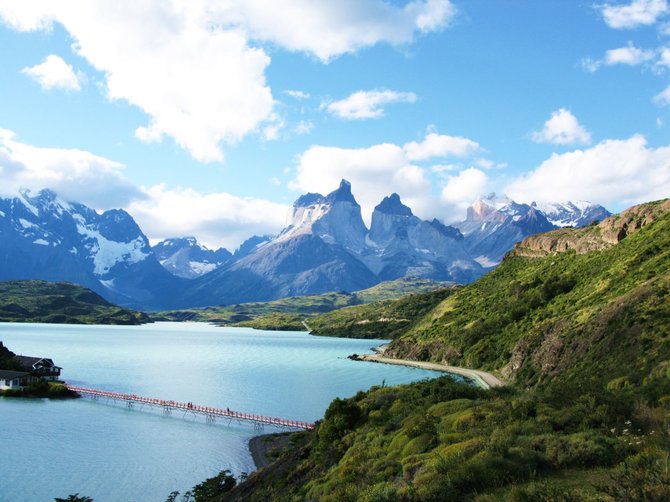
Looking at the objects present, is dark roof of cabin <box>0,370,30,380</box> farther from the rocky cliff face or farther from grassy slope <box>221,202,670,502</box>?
the rocky cliff face

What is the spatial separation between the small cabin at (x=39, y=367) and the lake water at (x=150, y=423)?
186 inches

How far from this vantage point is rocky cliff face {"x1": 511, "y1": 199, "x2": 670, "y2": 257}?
11375 centimetres

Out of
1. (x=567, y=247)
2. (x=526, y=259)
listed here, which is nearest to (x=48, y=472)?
(x=567, y=247)

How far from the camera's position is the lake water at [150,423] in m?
54.5

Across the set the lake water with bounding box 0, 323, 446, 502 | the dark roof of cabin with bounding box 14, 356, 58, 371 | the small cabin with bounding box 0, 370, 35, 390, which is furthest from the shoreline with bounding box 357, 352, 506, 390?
the dark roof of cabin with bounding box 14, 356, 58, 371

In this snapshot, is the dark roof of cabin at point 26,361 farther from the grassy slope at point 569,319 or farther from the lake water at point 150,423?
the grassy slope at point 569,319

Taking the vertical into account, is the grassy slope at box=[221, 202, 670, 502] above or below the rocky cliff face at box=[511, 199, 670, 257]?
below

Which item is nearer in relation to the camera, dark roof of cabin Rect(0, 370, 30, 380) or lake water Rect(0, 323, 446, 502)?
lake water Rect(0, 323, 446, 502)

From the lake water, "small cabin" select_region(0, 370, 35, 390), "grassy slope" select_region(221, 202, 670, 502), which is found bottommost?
the lake water

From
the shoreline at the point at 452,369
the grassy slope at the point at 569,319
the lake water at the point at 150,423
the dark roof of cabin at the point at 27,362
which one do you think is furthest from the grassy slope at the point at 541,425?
the dark roof of cabin at the point at 27,362

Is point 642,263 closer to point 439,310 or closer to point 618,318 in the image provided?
point 618,318

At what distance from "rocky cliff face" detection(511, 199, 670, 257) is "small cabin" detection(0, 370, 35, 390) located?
391 ft

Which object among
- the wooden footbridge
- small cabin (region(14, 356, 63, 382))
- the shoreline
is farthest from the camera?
small cabin (region(14, 356, 63, 382))

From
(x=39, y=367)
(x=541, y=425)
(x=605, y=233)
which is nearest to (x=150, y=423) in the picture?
(x=39, y=367)
